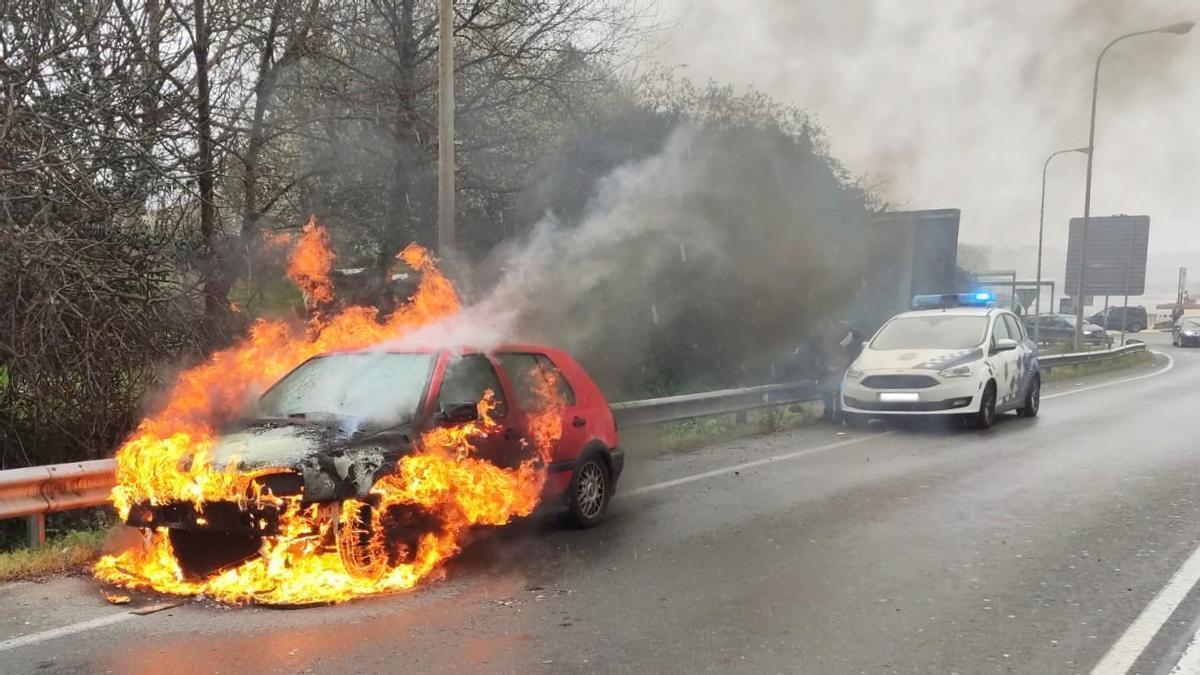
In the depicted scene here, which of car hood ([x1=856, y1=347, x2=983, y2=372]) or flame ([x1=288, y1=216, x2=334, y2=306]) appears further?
car hood ([x1=856, y1=347, x2=983, y2=372])

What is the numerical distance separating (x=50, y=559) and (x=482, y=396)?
8.97ft

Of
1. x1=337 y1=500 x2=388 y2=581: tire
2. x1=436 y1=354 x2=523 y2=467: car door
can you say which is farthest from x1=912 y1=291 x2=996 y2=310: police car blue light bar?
x1=337 y1=500 x2=388 y2=581: tire

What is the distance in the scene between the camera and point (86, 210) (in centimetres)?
824

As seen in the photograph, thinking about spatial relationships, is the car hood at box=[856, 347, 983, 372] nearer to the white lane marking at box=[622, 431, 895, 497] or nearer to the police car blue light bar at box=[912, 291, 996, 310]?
the white lane marking at box=[622, 431, 895, 497]

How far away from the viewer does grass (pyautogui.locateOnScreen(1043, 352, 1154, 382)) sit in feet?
75.9

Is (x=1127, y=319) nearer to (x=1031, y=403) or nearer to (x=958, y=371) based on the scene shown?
(x=1031, y=403)

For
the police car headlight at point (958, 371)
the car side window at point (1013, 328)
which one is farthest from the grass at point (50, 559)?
the car side window at point (1013, 328)

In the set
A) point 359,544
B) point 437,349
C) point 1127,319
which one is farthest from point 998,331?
point 1127,319

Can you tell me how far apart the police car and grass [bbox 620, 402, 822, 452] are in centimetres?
86

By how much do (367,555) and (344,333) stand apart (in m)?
2.46

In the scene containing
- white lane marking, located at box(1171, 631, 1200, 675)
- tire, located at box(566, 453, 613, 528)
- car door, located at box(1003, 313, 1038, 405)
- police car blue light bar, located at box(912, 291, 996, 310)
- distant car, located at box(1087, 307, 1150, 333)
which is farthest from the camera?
distant car, located at box(1087, 307, 1150, 333)

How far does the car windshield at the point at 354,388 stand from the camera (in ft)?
18.7

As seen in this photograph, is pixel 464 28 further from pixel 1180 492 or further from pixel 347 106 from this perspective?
pixel 1180 492

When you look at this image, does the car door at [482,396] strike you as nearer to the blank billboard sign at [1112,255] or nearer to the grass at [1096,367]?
the grass at [1096,367]
